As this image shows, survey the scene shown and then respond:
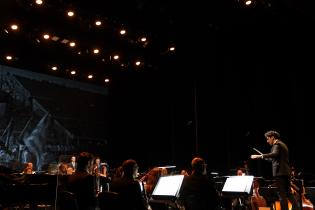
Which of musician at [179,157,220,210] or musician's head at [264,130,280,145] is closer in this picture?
musician at [179,157,220,210]

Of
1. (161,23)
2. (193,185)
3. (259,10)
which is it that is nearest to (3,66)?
(161,23)

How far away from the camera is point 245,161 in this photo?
39.4 ft

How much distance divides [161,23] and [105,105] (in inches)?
206

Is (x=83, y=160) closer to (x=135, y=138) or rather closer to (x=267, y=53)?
(x=267, y=53)

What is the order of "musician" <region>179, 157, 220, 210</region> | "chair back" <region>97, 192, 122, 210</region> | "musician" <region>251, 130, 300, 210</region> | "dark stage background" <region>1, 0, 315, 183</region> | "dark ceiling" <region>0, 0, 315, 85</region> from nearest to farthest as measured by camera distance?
"chair back" <region>97, 192, 122, 210</region> < "musician" <region>179, 157, 220, 210</region> < "musician" <region>251, 130, 300, 210</region> < "dark ceiling" <region>0, 0, 315, 85</region> < "dark stage background" <region>1, 0, 315, 183</region>

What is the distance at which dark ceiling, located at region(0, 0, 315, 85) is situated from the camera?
9.41 m

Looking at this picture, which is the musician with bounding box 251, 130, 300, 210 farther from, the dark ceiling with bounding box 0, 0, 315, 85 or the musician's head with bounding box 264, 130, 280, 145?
the dark ceiling with bounding box 0, 0, 315, 85

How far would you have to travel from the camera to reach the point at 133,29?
10.5 m

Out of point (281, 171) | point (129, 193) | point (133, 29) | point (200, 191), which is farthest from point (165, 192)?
point (133, 29)

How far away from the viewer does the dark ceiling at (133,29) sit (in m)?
9.41

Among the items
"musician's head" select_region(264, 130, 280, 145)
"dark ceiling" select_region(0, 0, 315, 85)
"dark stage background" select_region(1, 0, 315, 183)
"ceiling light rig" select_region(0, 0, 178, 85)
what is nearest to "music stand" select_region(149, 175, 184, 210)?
"musician's head" select_region(264, 130, 280, 145)

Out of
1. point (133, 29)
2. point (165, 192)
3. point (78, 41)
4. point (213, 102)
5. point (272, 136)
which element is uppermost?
point (133, 29)

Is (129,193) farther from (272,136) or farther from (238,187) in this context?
(272,136)

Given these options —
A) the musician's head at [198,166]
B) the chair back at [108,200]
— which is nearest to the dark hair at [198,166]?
the musician's head at [198,166]
